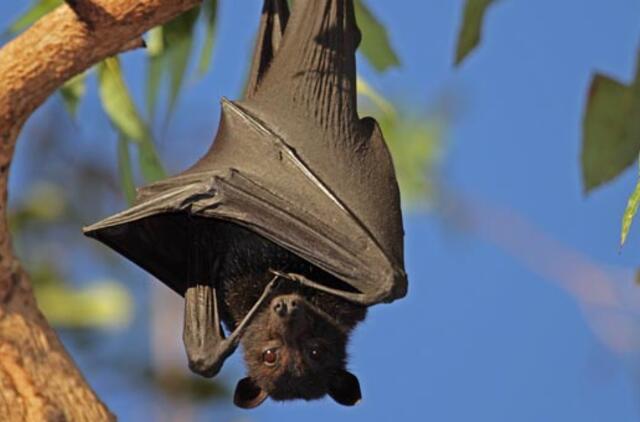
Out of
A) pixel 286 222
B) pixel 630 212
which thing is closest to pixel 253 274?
pixel 286 222

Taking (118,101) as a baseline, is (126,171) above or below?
below

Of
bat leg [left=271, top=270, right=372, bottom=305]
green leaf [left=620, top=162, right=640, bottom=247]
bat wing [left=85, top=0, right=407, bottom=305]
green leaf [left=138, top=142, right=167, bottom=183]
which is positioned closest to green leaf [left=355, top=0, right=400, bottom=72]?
bat wing [left=85, top=0, right=407, bottom=305]

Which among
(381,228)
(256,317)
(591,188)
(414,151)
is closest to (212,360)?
(256,317)

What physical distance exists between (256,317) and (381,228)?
55cm

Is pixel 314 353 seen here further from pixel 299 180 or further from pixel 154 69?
pixel 154 69

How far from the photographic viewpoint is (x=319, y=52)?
195 inches

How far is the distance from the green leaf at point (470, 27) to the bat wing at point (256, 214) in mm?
683

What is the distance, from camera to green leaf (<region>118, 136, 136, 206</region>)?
536 cm

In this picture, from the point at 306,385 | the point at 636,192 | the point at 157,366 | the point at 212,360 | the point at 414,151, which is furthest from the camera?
the point at 157,366

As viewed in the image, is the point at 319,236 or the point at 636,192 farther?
the point at 319,236

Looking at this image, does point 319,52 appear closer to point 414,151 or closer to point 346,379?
point 346,379

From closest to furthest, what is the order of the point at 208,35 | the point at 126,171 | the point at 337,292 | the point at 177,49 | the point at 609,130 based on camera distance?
the point at 337,292
the point at 609,130
the point at 126,171
the point at 208,35
the point at 177,49

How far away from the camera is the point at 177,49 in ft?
18.9

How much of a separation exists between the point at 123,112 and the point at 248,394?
112cm
